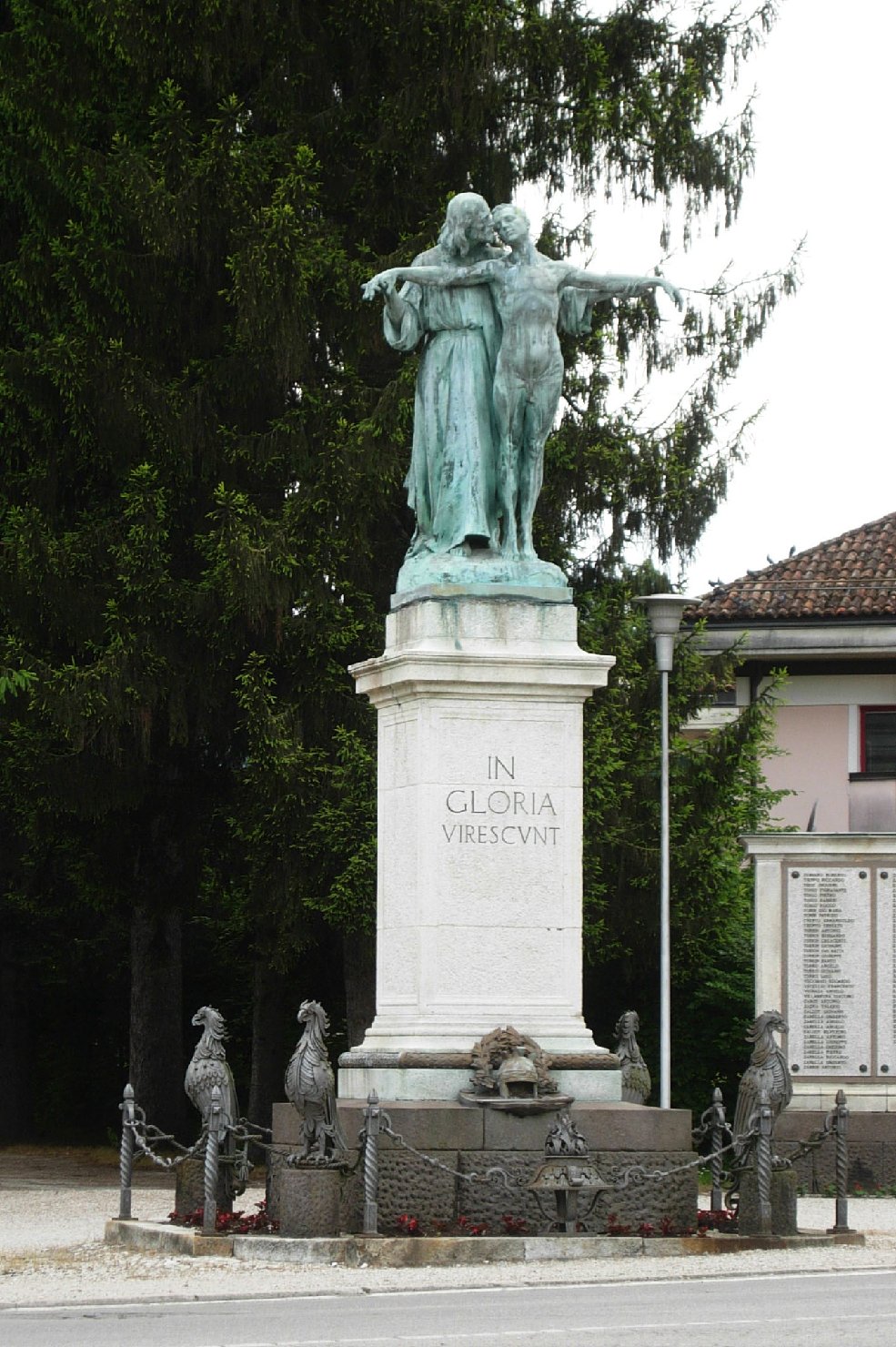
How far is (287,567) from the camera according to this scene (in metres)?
25.7

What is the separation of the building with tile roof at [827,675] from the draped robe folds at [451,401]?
59.4 feet

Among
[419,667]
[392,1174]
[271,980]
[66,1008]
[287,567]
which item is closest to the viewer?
[392,1174]

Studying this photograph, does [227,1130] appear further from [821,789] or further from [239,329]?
[821,789]

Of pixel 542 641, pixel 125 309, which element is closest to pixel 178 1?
pixel 125 309

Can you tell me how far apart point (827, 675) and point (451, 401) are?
19161mm

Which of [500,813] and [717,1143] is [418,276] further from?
[717,1143]

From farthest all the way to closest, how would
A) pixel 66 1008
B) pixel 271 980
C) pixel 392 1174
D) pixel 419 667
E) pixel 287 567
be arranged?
1. pixel 66 1008
2. pixel 271 980
3. pixel 287 567
4. pixel 419 667
5. pixel 392 1174

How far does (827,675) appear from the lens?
36.0 meters

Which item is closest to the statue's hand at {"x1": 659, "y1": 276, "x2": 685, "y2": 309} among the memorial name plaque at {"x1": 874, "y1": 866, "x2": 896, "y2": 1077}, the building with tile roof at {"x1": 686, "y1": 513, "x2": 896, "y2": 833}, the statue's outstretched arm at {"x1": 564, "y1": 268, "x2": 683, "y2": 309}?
the statue's outstretched arm at {"x1": 564, "y1": 268, "x2": 683, "y2": 309}

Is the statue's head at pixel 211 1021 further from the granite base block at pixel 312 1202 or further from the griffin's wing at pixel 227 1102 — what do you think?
the granite base block at pixel 312 1202

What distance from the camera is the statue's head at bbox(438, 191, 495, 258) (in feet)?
57.7

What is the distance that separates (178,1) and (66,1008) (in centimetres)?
1422

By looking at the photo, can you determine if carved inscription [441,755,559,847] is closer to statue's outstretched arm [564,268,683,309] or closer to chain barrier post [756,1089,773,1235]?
chain barrier post [756,1089,773,1235]

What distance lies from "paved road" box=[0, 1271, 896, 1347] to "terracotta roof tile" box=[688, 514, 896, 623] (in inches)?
847
